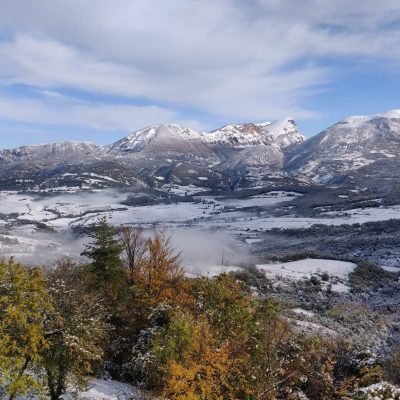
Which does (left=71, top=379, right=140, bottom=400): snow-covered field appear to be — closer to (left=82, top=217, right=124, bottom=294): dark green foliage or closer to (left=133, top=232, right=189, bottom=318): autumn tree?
(left=133, top=232, right=189, bottom=318): autumn tree

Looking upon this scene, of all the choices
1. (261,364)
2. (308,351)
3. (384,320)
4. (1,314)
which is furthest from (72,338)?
(384,320)

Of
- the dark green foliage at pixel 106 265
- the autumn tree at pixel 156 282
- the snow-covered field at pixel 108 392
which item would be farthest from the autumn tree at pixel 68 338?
the dark green foliage at pixel 106 265

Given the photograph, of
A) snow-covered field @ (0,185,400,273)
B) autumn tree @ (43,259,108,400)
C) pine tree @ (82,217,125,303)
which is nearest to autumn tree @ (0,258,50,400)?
autumn tree @ (43,259,108,400)

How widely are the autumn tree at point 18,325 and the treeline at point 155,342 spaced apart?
0.13 feet

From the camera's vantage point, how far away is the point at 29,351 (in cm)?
1619

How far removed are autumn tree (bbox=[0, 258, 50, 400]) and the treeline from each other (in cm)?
4

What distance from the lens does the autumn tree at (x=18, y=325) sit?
600 inches

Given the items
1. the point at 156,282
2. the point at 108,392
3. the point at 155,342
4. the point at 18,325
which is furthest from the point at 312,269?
the point at 18,325

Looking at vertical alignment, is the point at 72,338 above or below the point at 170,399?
above

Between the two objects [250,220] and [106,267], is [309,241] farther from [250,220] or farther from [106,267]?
[106,267]

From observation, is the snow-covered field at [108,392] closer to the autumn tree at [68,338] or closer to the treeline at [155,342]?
the treeline at [155,342]

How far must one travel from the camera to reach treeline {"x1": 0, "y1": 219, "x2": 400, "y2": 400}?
16523 millimetres

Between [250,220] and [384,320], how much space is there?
12924cm

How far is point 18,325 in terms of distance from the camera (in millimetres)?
15977
